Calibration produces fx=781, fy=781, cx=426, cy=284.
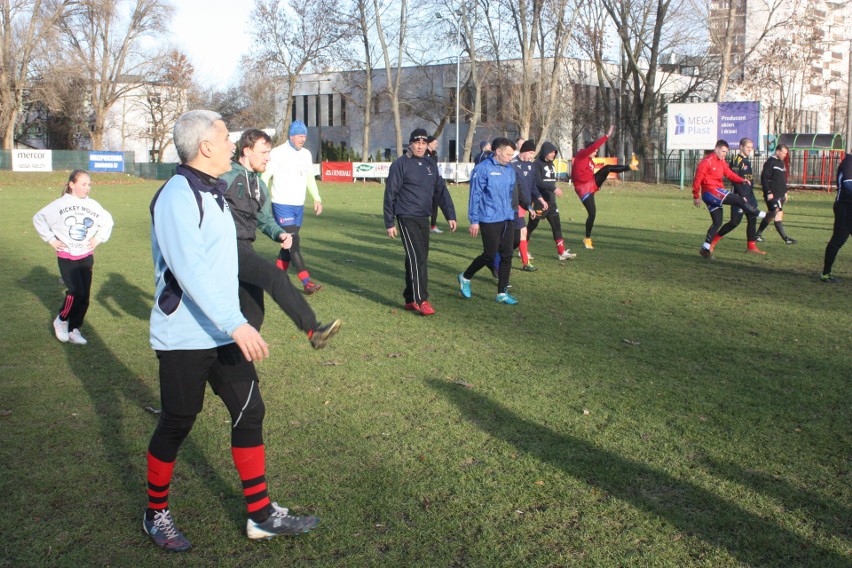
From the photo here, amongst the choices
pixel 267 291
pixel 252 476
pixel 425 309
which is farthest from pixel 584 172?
pixel 252 476

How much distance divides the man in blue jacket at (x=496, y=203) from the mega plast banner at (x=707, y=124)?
30.6 m

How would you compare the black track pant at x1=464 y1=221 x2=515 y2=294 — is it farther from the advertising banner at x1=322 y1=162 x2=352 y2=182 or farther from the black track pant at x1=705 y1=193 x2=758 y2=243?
the advertising banner at x1=322 y1=162 x2=352 y2=182

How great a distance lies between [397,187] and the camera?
8.70 meters

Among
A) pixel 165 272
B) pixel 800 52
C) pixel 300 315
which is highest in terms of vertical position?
pixel 800 52

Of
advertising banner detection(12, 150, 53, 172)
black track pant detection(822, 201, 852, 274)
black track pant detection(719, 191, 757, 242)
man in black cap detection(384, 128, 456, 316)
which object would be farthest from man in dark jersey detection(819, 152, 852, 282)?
advertising banner detection(12, 150, 53, 172)

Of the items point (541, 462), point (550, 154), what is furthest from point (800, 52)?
point (541, 462)

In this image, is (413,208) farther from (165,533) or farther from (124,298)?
(165,533)

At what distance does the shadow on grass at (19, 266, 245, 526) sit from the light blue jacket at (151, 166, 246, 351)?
1096 millimetres

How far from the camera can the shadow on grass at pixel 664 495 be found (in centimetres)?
360

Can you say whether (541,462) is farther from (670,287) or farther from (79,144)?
(79,144)

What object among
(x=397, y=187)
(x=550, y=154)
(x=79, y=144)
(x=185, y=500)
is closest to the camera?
(x=185, y=500)

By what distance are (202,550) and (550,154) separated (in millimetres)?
10231

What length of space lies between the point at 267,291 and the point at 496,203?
17.7 ft

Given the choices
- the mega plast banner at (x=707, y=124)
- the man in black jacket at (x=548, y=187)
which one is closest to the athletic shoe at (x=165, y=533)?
the man in black jacket at (x=548, y=187)
